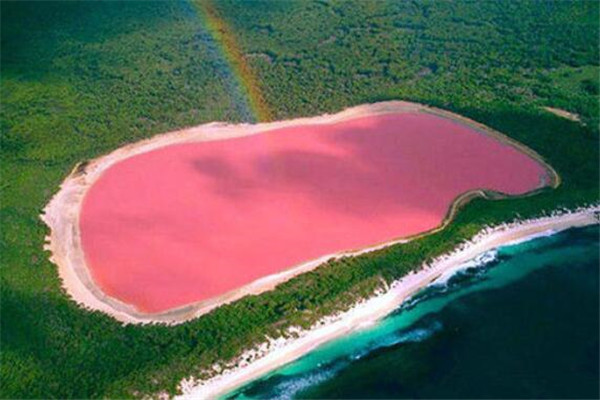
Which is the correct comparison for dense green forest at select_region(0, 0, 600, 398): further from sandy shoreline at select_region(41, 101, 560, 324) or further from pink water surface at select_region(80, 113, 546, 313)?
pink water surface at select_region(80, 113, 546, 313)

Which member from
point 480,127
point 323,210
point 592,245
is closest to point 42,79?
point 323,210

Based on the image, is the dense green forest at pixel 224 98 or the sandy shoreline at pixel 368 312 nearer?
the sandy shoreline at pixel 368 312

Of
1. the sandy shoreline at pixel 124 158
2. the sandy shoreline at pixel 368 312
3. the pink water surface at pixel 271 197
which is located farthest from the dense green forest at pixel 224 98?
the pink water surface at pixel 271 197

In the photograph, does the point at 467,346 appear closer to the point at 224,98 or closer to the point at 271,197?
the point at 271,197

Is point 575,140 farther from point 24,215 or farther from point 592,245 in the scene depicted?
point 24,215

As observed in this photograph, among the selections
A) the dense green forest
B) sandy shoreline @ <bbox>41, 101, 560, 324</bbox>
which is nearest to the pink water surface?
sandy shoreline @ <bbox>41, 101, 560, 324</bbox>

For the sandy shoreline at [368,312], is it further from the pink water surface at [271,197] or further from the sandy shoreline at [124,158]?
the pink water surface at [271,197]
